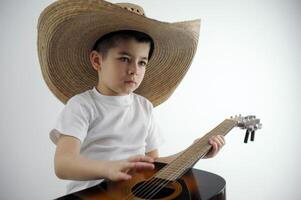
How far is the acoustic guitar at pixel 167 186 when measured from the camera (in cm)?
51

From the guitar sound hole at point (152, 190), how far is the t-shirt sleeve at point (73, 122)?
0.60 feet

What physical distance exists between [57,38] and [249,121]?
0.59 meters

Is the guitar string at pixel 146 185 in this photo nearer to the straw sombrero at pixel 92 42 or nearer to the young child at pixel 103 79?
the young child at pixel 103 79

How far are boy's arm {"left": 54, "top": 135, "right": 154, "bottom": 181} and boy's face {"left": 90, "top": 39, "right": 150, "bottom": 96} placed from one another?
170mm

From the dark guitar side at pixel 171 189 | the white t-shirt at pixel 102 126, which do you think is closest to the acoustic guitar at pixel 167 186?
the dark guitar side at pixel 171 189

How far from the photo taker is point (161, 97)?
92 cm

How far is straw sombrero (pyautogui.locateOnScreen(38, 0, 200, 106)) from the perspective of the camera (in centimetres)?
61

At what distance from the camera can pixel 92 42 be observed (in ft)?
2.45

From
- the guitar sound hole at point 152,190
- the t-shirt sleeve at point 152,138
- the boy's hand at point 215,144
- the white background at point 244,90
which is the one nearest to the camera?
the guitar sound hole at point 152,190

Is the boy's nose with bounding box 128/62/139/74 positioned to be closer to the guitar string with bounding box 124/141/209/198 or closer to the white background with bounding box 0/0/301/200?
the guitar string with bounding box 124/141/209/198

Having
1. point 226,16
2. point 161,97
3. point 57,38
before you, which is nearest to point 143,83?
Answer: point 161,97

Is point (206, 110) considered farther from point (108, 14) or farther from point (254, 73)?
point (108, 14)

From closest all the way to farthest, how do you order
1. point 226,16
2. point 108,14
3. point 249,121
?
point 108,14
point 249,121
point 226,16

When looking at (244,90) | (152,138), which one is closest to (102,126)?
(152,138)
